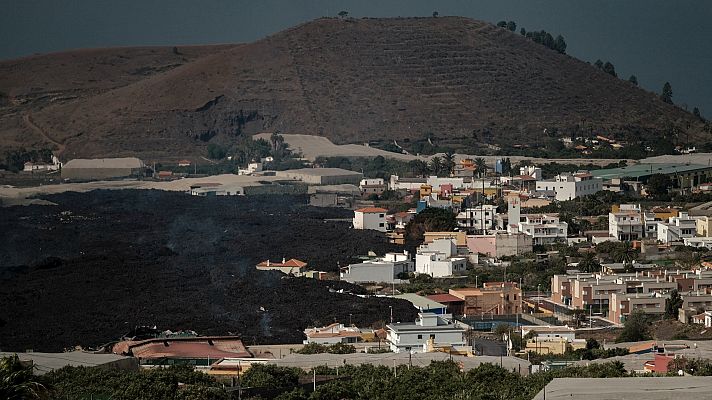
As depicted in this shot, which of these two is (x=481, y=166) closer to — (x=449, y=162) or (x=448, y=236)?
(x=449, y=162)

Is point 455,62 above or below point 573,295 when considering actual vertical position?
above

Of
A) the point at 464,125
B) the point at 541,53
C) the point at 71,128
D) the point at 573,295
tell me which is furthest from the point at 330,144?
the point at 573,295

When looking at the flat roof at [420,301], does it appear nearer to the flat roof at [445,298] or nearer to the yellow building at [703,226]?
the flat roof at [445,298]

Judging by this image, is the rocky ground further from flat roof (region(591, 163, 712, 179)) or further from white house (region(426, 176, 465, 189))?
flat roof (region(591, 163, 712, 179))

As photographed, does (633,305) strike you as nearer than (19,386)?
No

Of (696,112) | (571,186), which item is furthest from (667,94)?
(571,186)

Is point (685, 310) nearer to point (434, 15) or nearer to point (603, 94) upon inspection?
point (603, 94)
